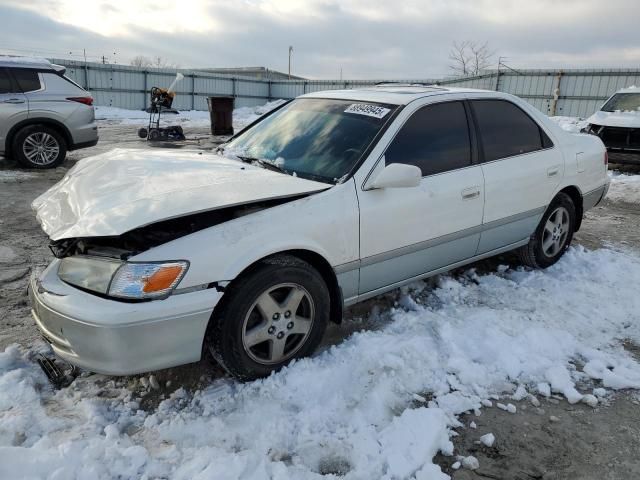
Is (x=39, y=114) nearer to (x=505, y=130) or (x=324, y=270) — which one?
(x=324, y=270)

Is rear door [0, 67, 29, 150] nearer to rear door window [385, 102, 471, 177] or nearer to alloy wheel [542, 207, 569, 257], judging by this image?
rear door window [385, 102, 471, 177]

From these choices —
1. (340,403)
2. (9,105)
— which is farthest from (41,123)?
(340,403)

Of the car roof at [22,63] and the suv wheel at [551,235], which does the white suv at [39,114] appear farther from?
the suv wheel at [551,235]

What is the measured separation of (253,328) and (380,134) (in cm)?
150

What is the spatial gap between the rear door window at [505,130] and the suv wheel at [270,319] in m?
1.90

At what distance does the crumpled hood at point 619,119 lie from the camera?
9.71 meters

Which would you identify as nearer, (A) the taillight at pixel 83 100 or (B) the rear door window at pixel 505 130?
(B) the rear door window at pixel 505 130

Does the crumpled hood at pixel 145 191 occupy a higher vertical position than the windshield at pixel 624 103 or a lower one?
lower

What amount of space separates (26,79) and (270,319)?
7.94 metres

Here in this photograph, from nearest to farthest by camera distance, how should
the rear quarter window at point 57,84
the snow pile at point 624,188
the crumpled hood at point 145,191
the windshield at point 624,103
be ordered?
the crumpled hood at point 145,191 < the snow pile at point 624,188 < the rear quarter window at point 57,84 < the windshield at point 624,103

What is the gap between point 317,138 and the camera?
11.3ft

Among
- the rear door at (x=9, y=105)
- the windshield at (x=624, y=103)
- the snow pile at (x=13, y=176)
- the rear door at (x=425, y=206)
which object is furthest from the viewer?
the windshield at (x=624, y=103)

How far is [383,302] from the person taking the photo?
382cm

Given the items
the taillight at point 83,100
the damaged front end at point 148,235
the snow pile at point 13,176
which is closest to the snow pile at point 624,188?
the damaged front end at point 148,235
